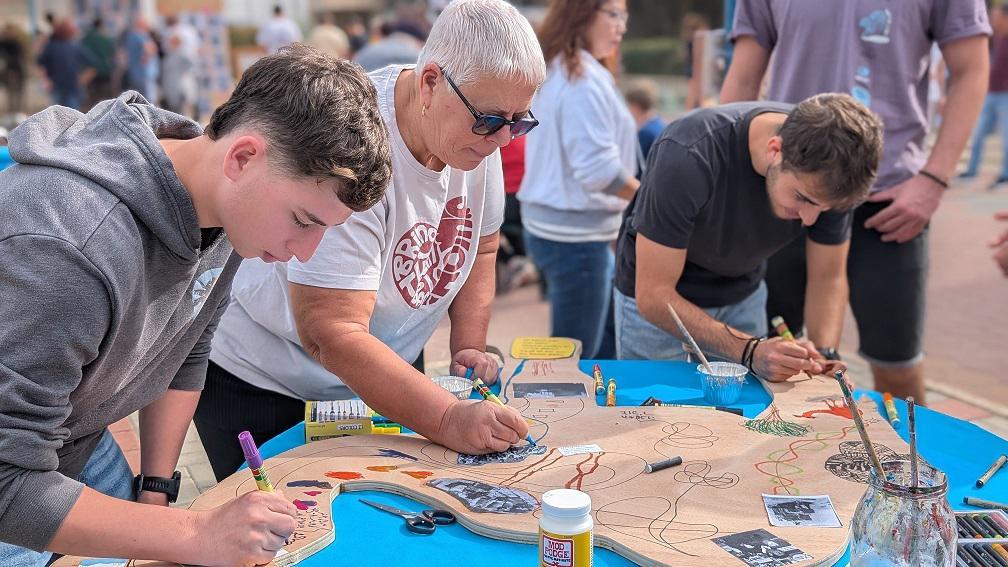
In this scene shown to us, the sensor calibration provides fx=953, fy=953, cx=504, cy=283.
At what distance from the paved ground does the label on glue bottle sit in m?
2.36

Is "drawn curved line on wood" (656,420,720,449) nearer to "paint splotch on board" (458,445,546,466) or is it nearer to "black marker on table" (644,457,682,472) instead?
"black marker on table" (644,457,682,472)

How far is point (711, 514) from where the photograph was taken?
1.66 meters

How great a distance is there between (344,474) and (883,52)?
2.25 meters

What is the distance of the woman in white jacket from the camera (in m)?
3.79

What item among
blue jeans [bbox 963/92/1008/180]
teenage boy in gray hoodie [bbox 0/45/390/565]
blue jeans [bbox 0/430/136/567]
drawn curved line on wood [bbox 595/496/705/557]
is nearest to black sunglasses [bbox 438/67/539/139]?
teenage boy in gray hoodie [bbox 0/45/390/565]

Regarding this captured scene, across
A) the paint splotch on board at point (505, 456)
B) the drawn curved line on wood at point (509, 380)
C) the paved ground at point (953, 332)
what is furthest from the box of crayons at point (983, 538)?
the paved ground at point (953, 332)

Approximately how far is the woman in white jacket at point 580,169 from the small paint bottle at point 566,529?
237cm

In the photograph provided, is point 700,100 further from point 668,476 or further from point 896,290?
point 668,476

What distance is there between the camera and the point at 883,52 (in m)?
3.04

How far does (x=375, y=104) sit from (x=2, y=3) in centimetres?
3660

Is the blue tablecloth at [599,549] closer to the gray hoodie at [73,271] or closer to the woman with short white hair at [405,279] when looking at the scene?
the woman with short white hair at [405,279]

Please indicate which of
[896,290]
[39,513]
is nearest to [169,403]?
[39,513]

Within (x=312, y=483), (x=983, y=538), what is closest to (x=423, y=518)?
(x=312, y=483)

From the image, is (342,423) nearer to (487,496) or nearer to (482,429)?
(482,429)
